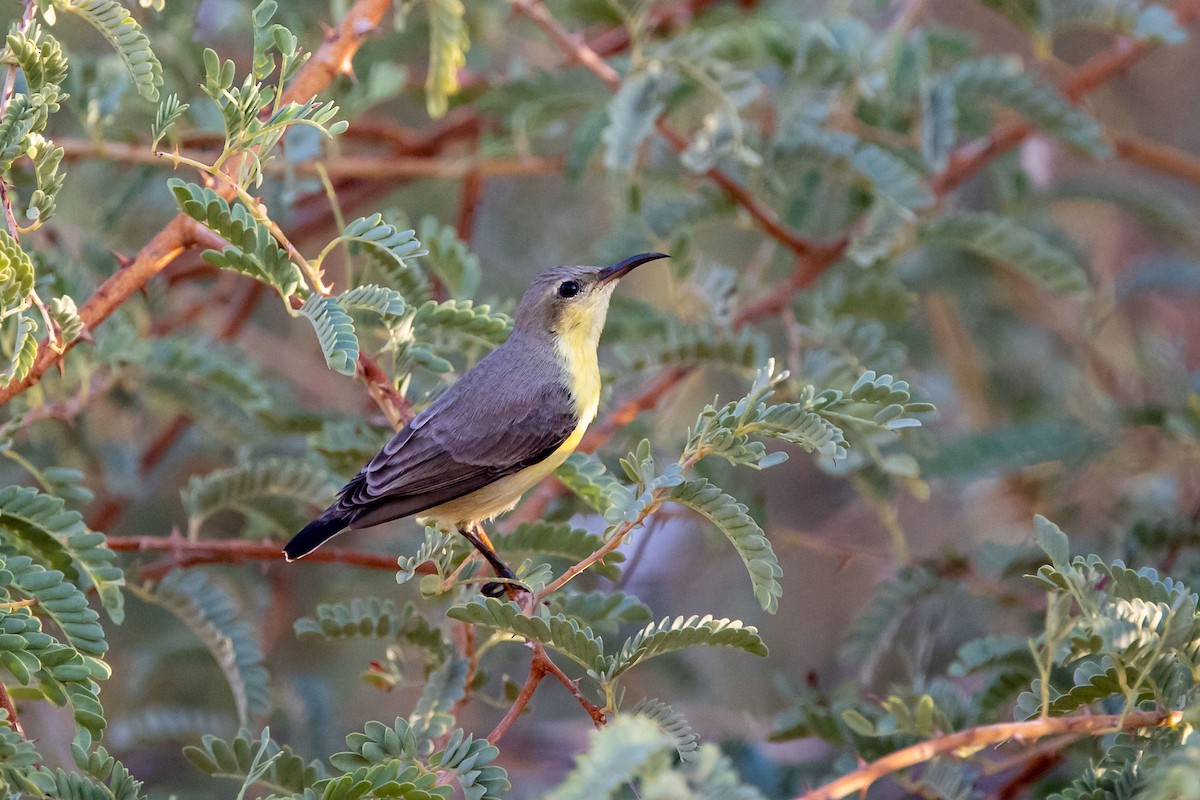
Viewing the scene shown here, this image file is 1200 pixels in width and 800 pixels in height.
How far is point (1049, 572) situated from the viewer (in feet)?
6.86

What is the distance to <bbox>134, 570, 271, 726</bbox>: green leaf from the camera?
3.04 m

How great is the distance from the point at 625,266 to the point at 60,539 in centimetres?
206

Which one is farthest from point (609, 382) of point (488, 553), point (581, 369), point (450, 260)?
point (488, 553)

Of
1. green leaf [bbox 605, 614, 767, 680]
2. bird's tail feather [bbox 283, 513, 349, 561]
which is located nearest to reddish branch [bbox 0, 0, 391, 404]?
bird's tail feather [bbox 283, 513, 349, 561]

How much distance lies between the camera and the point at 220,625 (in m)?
3.10

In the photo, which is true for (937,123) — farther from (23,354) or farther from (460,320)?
(23,354)

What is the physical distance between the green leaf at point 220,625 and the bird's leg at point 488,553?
66 centimetres

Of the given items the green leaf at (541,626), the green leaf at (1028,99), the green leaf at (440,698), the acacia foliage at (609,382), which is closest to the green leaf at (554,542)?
the acacia foliage at (609,382)

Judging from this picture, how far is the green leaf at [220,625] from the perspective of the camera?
3.04 m

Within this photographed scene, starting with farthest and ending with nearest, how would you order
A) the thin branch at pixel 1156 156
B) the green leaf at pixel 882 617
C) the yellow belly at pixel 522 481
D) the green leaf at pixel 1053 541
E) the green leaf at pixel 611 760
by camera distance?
the thin branch at pixel 1156 156 → the green leaf at pixel 882 617 → the yellow belly at pixel 522 481 → the green leaf at pixel 1053 541 → the green leaf at pixel 611 760

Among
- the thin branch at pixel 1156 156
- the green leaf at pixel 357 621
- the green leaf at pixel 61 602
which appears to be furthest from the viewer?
the thin branch at pixel 1156 156

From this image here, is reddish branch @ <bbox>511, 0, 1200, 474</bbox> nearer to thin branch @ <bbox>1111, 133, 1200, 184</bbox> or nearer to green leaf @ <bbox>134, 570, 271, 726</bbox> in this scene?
thin branch @ <bbox>1111, 133, 1200, 184</bbox>

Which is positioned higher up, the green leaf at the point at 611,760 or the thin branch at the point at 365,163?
the thin branch at the point at 365,163

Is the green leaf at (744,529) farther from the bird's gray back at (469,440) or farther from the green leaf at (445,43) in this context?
the green leaf at (445,43)
